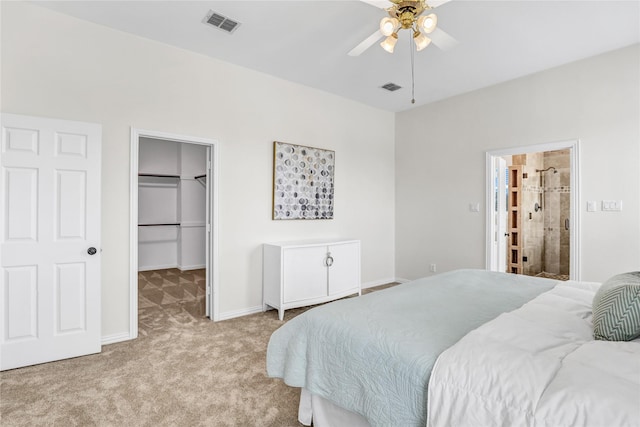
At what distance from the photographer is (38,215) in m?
2.54

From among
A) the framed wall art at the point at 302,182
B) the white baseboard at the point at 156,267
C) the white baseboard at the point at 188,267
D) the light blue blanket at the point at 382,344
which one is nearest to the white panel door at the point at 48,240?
the framed wall art at the point at 302,182

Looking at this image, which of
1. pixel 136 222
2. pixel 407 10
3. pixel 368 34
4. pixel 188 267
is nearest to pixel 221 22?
pixel 368 34

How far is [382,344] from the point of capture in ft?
4.27

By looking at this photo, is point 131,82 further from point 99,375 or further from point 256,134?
point 99,375

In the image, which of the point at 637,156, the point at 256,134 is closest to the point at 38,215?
the point at 256,134

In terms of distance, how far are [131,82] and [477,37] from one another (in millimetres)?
3272

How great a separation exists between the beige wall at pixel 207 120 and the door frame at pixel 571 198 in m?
1.55

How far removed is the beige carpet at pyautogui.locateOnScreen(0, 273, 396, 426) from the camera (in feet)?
6.11

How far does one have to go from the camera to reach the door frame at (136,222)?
3.05 meters

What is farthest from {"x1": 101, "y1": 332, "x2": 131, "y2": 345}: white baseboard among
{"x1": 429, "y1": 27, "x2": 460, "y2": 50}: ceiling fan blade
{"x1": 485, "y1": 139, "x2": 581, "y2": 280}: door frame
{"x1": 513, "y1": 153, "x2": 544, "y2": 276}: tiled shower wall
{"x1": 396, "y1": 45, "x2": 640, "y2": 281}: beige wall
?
{"x1": 513, "y1": 153, "x2": 544, "y2": 276}: tiled shower wall

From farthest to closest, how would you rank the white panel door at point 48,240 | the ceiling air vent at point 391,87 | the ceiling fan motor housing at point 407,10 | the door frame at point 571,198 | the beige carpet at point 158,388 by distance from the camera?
the ceiling air vent at point 391,87
the door frame at point 571,198
the white panel door at point 48,240
the ceiling fan motor housing at point 407,10
the beige carpet at point 158,388

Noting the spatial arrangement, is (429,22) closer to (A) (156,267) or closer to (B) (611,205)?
(B) (611,205)

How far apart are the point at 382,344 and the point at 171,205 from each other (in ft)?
21.0

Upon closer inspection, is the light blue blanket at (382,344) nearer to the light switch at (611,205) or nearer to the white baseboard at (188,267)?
the light switch at (611,205)
